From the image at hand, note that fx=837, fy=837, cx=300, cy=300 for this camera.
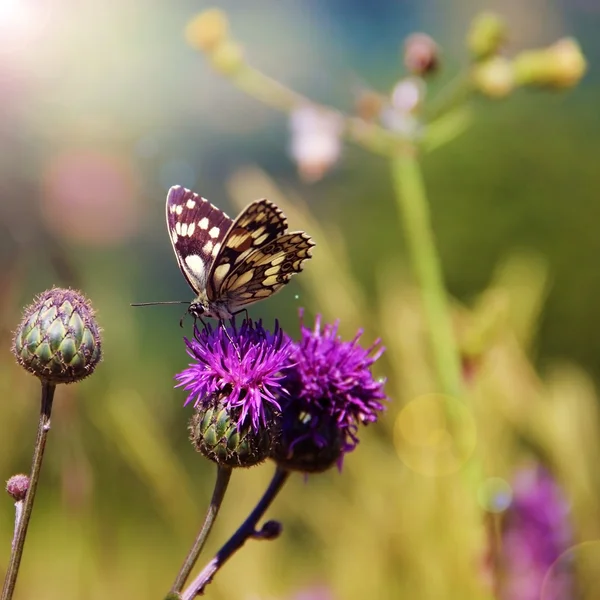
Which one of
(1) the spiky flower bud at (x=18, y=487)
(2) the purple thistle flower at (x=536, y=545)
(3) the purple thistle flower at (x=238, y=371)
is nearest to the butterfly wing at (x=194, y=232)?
(3) the purple thistle flower at (x=238, y=371)

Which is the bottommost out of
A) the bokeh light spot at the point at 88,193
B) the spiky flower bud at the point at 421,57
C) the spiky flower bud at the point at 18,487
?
the spiky flower bud at the point at 18,487

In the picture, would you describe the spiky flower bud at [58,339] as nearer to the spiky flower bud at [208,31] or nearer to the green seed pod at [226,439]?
the green seed pod at [226,439]

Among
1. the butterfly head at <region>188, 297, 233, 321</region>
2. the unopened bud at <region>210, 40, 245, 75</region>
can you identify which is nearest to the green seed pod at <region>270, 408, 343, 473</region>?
the butterfly head at <region>188, 297, 233, 321</region>

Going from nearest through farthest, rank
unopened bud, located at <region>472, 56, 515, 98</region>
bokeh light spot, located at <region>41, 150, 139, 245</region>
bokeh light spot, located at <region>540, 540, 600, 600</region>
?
unopened bud, located at <region>472, 56, 515, 98</region> < bokeh light spot, located at <region>540, 540, 600, 600</region> < bokeh light spot, located at <region>41, 150, 139, 245</region>

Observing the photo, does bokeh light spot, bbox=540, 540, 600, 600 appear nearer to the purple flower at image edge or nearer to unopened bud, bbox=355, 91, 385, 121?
the purple flower at image edge

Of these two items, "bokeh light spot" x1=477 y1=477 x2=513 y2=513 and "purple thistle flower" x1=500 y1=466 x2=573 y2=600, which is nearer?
"bokeh light spot" x1=477 y1=477 x2=513 y2=513

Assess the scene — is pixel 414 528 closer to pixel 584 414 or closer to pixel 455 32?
pixel 584 414

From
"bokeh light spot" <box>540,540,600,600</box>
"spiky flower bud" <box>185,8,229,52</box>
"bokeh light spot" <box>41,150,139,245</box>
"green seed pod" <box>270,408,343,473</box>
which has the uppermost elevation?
"bokeh light spot" <box>41,150,139,245</box>
